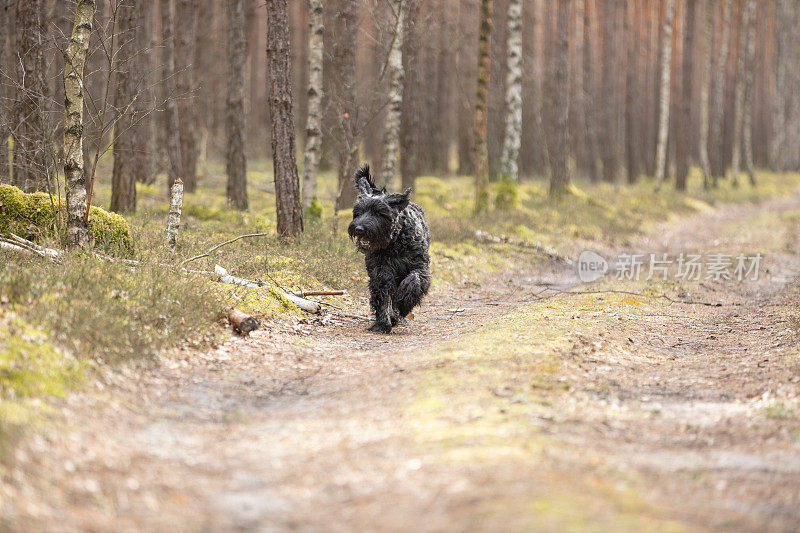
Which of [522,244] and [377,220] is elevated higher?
[377,220]

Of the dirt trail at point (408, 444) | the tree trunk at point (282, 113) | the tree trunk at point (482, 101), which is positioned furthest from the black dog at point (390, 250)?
the tree trunk at point (482, 101)

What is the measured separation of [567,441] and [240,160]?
14613mm

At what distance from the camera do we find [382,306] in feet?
31.7

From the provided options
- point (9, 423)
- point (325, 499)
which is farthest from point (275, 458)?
point (9, 423)

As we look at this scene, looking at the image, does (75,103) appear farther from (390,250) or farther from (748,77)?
(748,77)

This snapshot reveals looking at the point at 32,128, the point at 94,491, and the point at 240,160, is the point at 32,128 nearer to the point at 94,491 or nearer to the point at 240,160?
the point at 240,160

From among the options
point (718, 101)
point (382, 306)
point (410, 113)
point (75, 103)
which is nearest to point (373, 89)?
point (410, 113)

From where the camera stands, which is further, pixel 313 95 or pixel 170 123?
pixel 170 123

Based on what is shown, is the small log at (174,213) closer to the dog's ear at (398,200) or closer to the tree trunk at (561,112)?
the dog's ear at (398,200)

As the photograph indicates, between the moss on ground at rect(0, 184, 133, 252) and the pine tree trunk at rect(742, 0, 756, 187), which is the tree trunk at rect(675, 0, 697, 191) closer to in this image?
the pine tree trunk at rect(742, 0, 756, 187)

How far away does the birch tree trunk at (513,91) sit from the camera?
854 inches

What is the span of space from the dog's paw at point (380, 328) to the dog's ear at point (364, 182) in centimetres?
180

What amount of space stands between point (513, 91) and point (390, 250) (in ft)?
45.3

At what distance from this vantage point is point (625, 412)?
240 inches
